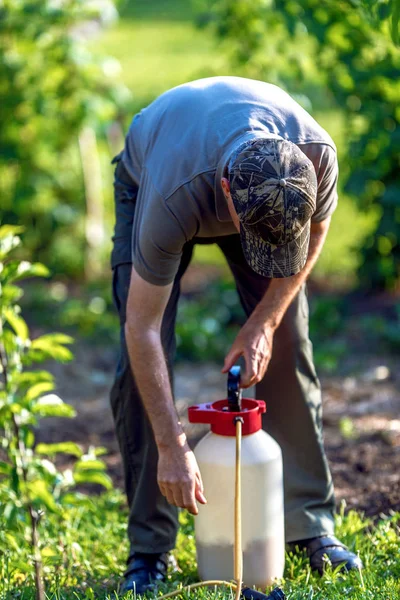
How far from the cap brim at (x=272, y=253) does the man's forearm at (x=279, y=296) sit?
0.47m

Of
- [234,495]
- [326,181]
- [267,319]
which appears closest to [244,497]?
[234,495]

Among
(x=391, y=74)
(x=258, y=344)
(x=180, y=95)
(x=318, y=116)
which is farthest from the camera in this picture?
(x=318, y=116)

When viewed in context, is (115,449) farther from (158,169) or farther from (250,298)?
(158,169)

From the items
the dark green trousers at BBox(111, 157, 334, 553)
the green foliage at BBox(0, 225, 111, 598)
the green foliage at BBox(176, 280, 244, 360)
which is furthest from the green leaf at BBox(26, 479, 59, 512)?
the green foliage at BBox(176, 280, 244, 360)

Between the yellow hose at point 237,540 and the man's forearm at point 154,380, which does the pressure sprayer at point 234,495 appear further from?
the man's forearm at point 154,380

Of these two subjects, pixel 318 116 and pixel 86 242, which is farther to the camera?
pixel 318 116

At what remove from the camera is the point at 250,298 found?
297cm

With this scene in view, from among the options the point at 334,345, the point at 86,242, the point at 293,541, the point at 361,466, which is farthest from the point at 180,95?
the point at 86,242

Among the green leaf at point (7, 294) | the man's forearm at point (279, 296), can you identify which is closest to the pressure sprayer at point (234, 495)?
the man's forearm at point (279, 296)

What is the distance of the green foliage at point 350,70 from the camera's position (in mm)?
4777

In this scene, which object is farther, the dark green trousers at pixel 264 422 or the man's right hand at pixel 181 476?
the dark green trousers at pixel 264 422

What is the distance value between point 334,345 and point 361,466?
60.7 inches

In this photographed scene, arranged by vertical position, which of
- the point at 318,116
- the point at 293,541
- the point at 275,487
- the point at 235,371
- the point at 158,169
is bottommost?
the point at 318,116

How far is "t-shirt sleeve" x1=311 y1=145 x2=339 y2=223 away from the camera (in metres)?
2.49
